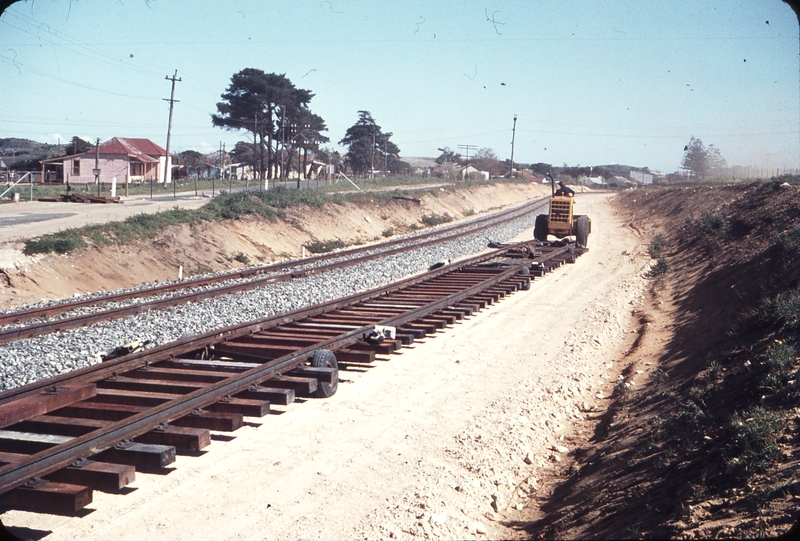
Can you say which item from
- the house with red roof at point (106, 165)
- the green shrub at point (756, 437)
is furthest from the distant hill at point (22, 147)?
the green shrub at point (756, 437)

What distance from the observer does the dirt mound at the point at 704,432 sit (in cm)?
476

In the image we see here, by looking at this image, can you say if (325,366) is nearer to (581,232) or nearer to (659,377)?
(659,377)

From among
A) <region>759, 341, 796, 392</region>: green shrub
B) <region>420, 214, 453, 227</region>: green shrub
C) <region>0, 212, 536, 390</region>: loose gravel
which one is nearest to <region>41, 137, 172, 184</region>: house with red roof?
<region>420, 214, 453, 227</region>: green shrub

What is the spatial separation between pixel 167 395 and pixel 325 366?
1.87 meters

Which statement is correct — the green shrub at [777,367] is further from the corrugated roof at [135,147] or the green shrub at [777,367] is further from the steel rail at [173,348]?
the corrugated roof at [135,147]

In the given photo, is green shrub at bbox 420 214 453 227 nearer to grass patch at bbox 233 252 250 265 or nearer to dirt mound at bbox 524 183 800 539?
grass patch at bbox 233 252 250 265

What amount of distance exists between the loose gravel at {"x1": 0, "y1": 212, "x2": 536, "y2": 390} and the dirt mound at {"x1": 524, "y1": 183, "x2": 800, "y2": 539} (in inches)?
256

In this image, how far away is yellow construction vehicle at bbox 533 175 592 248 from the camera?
27.3 m

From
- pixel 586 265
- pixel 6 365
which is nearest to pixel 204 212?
pixel 586 265

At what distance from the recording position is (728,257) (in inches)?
722

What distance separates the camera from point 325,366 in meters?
8.40

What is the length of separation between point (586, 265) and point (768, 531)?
19602 mm

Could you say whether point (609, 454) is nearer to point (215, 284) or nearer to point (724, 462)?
point (724, 462)

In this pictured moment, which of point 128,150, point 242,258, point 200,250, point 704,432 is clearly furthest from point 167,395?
point 128,150
